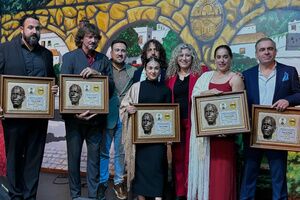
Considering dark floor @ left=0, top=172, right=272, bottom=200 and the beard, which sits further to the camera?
dark floor @ left=0, top=172, right=272, bottom=200

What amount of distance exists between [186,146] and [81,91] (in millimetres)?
1100

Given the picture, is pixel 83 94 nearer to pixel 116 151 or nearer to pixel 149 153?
pixel 149 153

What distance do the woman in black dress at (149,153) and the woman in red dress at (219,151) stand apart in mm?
322

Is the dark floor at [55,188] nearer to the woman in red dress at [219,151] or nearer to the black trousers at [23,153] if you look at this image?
the black trousers at [23,153]

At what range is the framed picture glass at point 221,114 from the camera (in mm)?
3186

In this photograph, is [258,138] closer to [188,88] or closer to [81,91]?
[188,88]

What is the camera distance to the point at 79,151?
3.70 metres

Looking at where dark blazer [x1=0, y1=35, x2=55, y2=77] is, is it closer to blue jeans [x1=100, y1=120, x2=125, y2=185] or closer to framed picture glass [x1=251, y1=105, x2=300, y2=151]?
blue jeans [x1=100, y1=120, x2=125, y2=185]

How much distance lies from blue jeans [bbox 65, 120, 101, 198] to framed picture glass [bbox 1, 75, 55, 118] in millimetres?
289

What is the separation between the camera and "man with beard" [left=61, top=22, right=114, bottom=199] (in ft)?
11.9

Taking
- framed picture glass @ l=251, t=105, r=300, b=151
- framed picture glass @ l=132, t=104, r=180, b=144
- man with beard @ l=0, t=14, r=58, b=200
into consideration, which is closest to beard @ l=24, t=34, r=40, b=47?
man with beard @ l=0, t=14, r=58, b=200

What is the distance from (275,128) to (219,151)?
1.68ft

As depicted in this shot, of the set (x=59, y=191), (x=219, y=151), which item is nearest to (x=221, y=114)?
(x=219, y=151)

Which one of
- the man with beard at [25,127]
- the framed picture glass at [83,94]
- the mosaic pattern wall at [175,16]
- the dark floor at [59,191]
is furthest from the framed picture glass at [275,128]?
the man with beard at [25,127]
